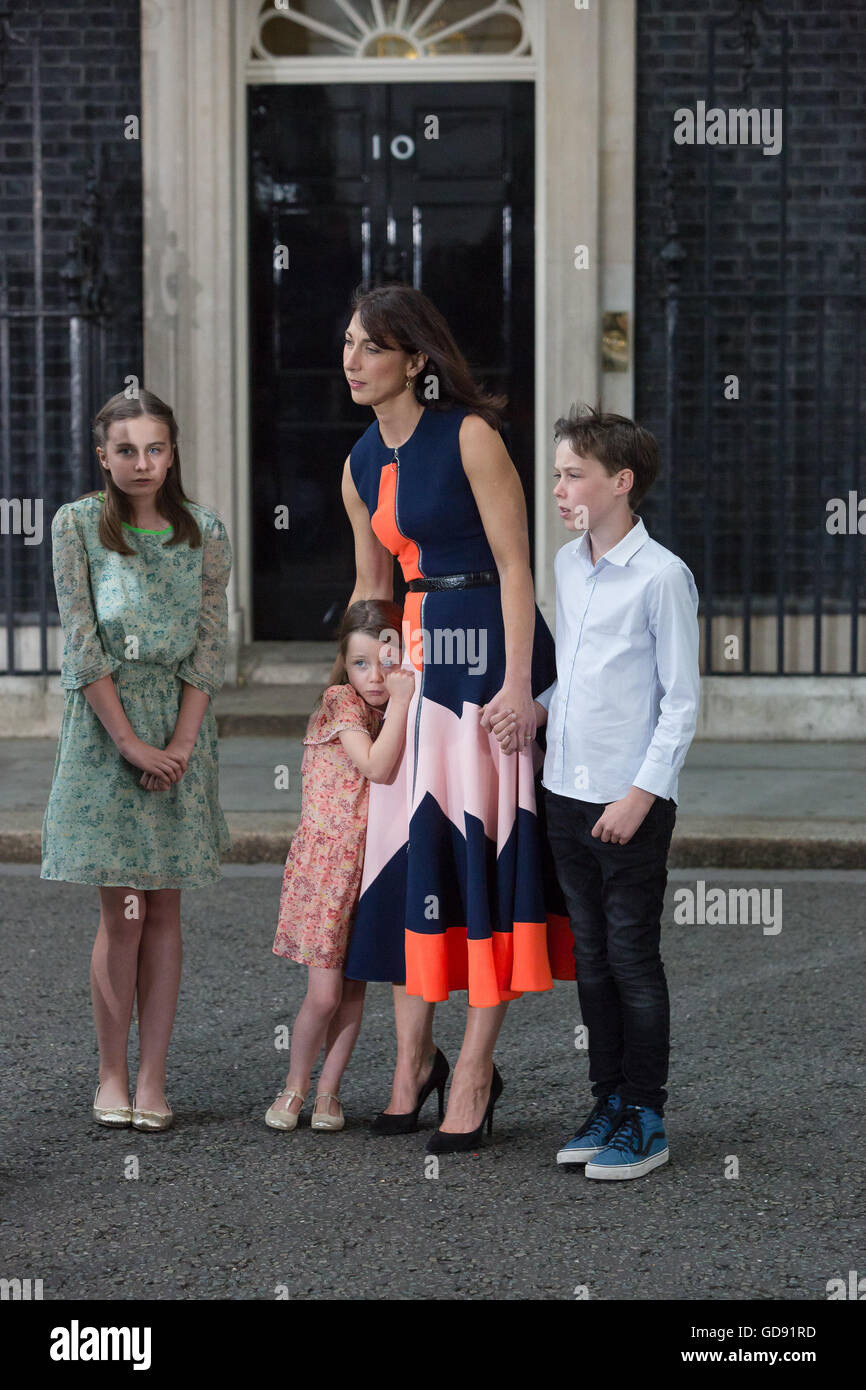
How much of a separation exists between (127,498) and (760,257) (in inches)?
255

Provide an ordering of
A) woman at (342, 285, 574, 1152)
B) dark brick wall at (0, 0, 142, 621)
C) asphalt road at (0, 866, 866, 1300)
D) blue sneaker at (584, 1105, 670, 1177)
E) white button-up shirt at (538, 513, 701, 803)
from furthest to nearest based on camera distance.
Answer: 1. dark brick wall at (0, 0, 142, 621)
2. woman at (342, 285, 574, 1152)
3. blue sneaker at (584, 1105, 670, 1177)
4. white button-up shirt at (538, 513, 701, 803)
5. asphalt road at (0, 866, 866, 1300)

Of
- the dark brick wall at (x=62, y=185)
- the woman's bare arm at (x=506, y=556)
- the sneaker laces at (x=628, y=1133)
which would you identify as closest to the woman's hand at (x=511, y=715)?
the woman's bare arm at (x=506, y=556)

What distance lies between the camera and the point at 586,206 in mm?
9570

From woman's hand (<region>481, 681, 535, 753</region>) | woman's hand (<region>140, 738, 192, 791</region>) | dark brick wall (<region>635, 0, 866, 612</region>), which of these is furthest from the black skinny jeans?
dark brick wall (<region>635, 0, 866, 612</region>)

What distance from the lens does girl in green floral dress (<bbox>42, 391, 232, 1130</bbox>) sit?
3975 mm

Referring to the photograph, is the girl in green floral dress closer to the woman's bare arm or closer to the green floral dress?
the green floral dress

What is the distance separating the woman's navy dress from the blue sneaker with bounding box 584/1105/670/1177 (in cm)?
34

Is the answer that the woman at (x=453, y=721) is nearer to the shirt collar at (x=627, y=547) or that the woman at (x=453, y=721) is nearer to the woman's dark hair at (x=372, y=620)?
the woman's dark hair at (x=372, y=620)

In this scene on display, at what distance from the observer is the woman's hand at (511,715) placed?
3793mm

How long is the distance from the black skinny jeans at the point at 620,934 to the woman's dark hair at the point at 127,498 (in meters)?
1.06

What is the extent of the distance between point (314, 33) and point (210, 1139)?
25.2 feet

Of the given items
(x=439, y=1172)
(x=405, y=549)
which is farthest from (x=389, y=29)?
(x=439, y=1172)

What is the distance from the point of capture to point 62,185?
9875mm

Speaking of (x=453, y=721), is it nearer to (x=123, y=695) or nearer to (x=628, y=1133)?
(x=123, y=695)
